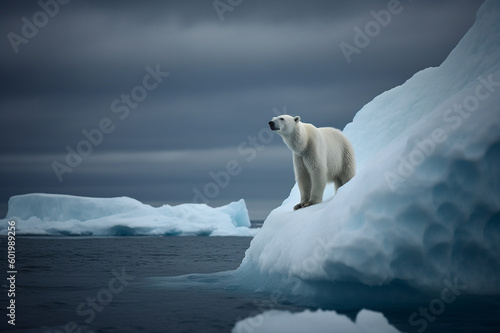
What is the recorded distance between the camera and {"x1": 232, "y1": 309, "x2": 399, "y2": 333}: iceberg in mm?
4758

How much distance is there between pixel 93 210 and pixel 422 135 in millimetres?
40151

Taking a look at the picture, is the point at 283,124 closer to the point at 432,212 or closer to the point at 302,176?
the point at 302,176

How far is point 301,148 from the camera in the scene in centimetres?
846

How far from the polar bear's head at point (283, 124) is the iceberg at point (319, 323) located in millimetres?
3699

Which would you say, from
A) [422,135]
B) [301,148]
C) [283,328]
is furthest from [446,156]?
[301,148]

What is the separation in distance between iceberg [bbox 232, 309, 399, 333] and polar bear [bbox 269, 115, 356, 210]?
11.4ft

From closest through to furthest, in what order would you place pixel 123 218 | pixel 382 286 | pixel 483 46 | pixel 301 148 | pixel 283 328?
1. pixel 283 328
2. pixel 382 286
3. pixel 483 46
4. pixel 301 148
5. pixel 123 218

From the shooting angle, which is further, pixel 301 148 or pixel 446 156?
pixel 301 148

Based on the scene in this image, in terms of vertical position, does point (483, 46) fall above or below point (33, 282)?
above

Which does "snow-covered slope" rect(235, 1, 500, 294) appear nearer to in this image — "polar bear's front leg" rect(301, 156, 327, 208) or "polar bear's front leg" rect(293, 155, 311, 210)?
"polar bear's front leg" rect(301, 156, 327, 208)

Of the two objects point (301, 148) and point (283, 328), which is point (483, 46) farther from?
point (283, 328)

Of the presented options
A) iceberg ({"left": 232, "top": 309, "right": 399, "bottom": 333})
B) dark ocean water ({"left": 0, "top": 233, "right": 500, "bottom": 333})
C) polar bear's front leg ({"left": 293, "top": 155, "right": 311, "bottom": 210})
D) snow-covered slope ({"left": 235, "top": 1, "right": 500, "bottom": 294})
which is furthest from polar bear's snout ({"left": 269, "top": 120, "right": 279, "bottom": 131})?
iceberg ({"left": 232, "top": 309, "right": 399, "bottom": 333})

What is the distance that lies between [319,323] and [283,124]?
4.03 meters

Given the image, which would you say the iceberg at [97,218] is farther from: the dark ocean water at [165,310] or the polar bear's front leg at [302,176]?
the polar bear's front leg at [302,176]
